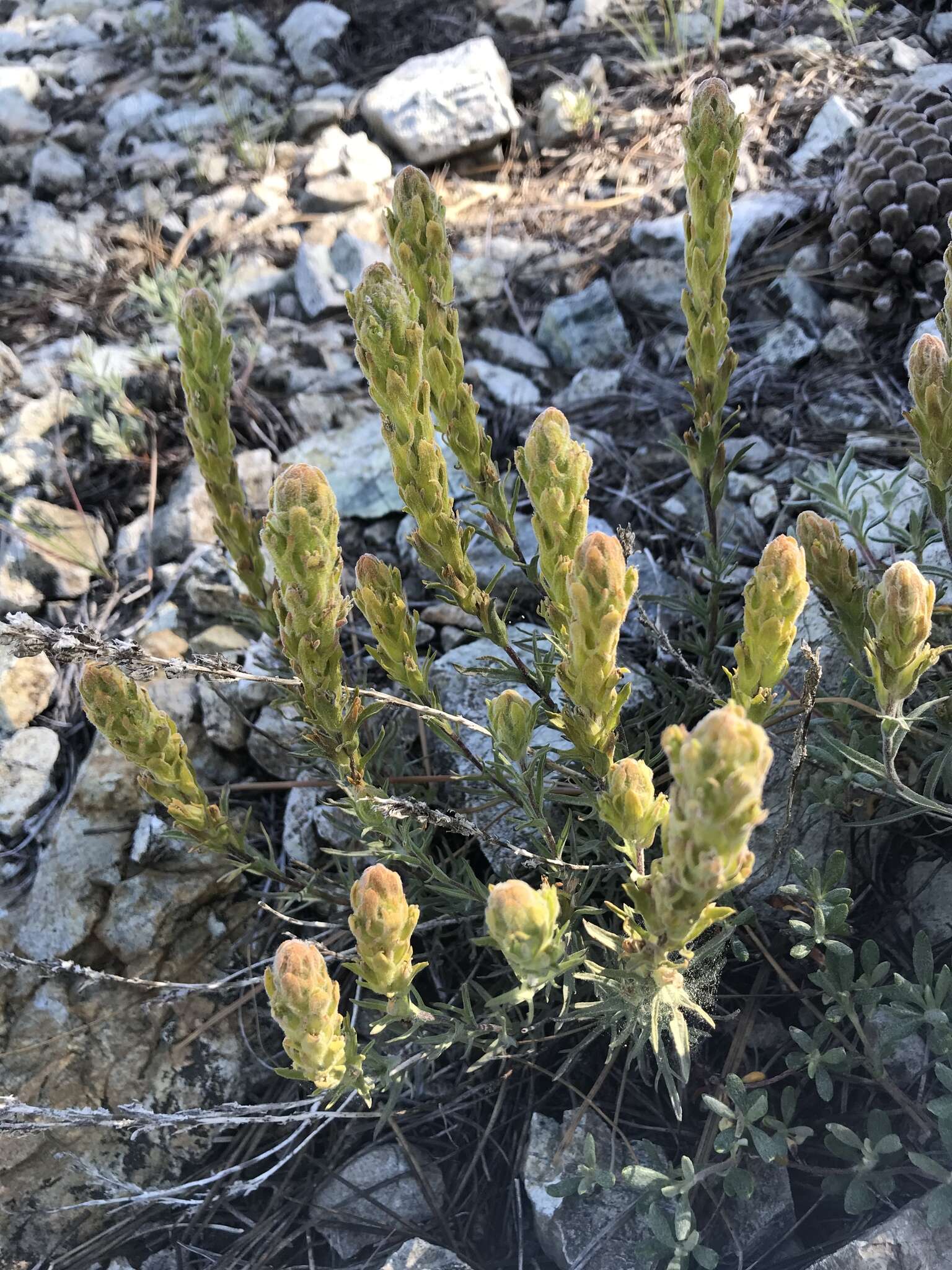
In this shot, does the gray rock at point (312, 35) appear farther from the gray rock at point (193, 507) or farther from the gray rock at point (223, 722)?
the gray rock at point (223, 722)

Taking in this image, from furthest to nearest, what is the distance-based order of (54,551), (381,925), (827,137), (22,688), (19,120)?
1. (19,120)
2. (827,137)
3. (54,551)
4. (22,688)
5. (381,925)

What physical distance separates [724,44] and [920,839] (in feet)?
15.5

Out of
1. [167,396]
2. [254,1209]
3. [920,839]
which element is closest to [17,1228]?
[254,1209]

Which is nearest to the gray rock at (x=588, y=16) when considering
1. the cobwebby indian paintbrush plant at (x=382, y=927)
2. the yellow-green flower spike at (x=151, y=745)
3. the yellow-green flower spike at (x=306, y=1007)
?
the yellow-green flower spike at (x=151, y=745)

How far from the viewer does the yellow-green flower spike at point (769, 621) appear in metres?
Answer: 2.00

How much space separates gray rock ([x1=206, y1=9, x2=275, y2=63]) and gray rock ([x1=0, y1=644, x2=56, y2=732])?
4.83 meters

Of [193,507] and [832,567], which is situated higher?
[832,567]

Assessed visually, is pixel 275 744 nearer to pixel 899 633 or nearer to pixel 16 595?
pixel 16 595

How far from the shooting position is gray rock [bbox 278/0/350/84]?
21.4ft

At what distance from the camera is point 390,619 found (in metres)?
2.47

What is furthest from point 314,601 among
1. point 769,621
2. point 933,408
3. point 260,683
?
point 933,408

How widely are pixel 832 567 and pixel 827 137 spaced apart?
333 cm

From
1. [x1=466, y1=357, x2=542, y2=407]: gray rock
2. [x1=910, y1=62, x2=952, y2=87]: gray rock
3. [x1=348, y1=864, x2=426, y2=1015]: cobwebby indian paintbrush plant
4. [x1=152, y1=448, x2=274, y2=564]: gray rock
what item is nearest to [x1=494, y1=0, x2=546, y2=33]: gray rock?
[x1=910, y1=62, x2=952, y2=87]: gray rock

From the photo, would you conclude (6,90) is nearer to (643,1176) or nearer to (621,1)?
(621,1)
